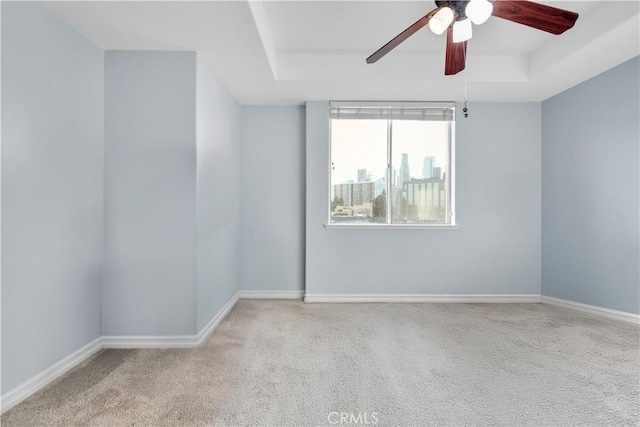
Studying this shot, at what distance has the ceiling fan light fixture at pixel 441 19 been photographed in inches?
66.3

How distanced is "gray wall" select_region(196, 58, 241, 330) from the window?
117 cm

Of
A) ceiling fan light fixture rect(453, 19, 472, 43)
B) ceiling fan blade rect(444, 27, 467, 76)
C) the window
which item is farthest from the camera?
the window

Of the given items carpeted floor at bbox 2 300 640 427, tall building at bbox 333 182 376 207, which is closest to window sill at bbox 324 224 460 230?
tall building at bbox 333 182 376 207

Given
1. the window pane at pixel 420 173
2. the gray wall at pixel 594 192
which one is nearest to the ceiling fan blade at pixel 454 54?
the window pane at pixel 420 173

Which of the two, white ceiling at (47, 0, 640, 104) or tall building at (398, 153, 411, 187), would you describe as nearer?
white ceiling at (47, 0, 640, 104)

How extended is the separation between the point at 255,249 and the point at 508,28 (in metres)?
3.36

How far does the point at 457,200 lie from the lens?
3.78 metres

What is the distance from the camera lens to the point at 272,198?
391 cm

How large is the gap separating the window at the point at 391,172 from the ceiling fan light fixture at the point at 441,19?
6.86 feet

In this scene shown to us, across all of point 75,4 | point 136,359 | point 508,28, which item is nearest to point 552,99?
point 508,28

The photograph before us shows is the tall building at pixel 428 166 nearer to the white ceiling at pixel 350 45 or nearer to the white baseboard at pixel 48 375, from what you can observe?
the white ceiling at pixel 350 45

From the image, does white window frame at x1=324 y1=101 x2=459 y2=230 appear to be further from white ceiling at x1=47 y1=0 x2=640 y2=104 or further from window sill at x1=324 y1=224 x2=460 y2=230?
white ceiling at x1=47 y1=0 x2=640 y2=104

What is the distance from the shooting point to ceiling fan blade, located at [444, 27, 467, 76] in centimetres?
199

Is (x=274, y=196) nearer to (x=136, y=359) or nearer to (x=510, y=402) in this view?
(x=136, y=359)
